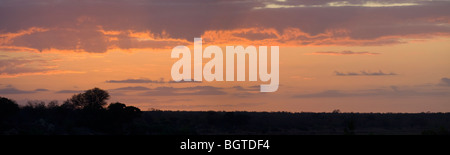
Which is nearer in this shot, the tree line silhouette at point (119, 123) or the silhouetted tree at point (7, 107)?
the tree line silhouette at point (119, 123)

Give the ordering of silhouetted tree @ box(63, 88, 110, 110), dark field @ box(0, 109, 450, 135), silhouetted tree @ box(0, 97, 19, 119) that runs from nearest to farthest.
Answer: dark field @ box(0, 109, 450, 135) → silhouetted tree @ box(0, 97, 19, 119) → silhouetted tree @ box(63, 88, 110, 110)

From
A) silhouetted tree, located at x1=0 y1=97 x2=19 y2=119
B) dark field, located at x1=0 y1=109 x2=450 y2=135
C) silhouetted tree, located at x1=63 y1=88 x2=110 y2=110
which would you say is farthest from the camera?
silhouetted tree, located at x1=63 y1=88 x2=110 y2=110

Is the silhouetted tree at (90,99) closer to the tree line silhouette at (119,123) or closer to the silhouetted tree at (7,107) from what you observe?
the tree line silhouette at (119,123)

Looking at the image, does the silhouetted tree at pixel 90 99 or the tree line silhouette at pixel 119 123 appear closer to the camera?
the tree line silhouette at pixel 119 123

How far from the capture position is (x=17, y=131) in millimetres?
73875

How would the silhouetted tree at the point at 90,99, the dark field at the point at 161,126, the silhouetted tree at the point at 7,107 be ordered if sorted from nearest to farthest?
the dark field at the point at 161,126, the silhouetted tree at the point at 7,107, the silhouetted tree at the point at 90,99

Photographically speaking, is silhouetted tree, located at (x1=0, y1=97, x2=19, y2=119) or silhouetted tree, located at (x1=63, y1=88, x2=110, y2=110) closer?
silhouetted tree, located at (x1=0, y1=97, x2=19, y2=119)

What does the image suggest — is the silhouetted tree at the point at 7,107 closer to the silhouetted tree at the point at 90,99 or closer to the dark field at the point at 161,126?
the dark field at the point at 161,126

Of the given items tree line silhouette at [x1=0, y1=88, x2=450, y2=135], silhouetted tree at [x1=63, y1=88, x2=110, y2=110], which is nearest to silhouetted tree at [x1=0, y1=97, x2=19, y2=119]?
tree line silhouette at [x1=0, y1=88, x2=450, y2=135]

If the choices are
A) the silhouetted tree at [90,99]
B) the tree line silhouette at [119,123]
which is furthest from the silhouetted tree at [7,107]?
the silhouetted tree at [90,99]

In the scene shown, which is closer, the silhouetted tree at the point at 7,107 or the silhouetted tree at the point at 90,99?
the silhouetted tree at the point at 7,107

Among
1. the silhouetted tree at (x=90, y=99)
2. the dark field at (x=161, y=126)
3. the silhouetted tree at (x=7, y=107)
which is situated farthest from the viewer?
the silhouetted tree at (x=90, y=99)

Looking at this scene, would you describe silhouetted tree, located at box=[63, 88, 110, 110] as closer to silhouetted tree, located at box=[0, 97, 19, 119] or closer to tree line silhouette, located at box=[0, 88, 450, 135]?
tree line silhouette, located at box=[0, 88, 450, 135]
